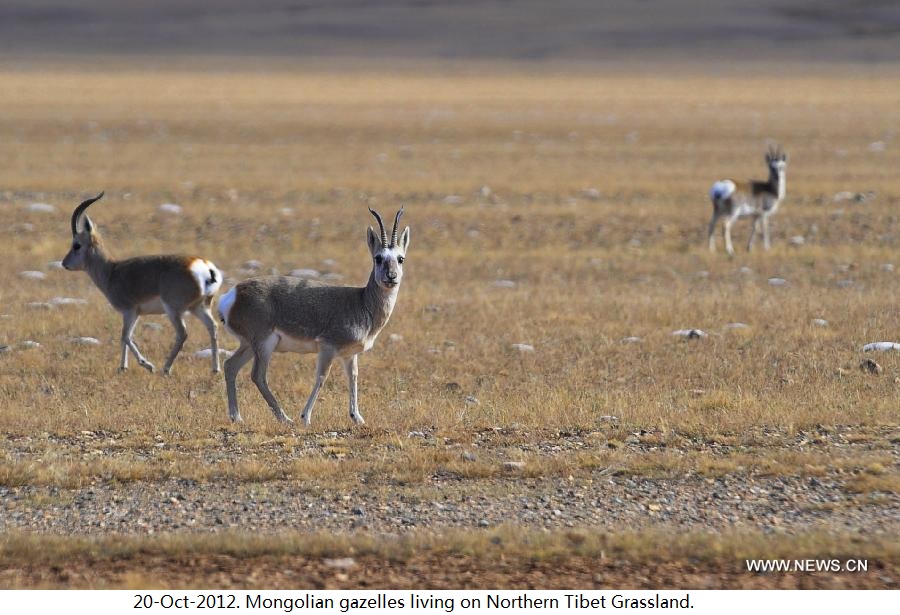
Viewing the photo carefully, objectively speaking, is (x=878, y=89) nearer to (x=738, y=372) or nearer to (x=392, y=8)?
(x=738, y=372)

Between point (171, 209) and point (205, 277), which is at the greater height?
point (205, 277)

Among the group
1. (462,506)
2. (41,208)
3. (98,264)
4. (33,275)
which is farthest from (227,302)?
(41,208)

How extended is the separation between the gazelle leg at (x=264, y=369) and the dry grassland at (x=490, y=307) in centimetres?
14

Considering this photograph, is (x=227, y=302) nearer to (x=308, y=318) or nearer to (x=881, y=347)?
(x=308, y=318)

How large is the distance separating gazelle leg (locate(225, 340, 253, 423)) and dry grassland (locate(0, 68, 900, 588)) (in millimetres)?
192

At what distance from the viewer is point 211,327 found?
43.8 ft

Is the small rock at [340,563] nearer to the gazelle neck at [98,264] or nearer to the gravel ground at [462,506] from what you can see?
the gravel ground at [462,506]

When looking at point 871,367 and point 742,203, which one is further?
point 742,203

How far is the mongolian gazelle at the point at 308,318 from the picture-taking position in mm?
10883

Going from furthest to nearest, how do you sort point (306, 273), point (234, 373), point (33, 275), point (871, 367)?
point (33, 275) → point (306, 273) → point (871, 367) → point (234, 373)

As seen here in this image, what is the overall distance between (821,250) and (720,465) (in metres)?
13.6

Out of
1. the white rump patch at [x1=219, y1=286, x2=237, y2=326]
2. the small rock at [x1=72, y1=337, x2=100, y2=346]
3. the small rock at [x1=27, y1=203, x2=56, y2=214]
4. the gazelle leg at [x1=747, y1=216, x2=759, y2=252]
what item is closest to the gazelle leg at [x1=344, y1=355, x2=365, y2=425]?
the white rump patch at [x1=219, y1=286, x2=237, y2=326]

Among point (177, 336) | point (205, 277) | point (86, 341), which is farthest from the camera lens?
point (86, 341)

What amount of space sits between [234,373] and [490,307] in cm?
583
